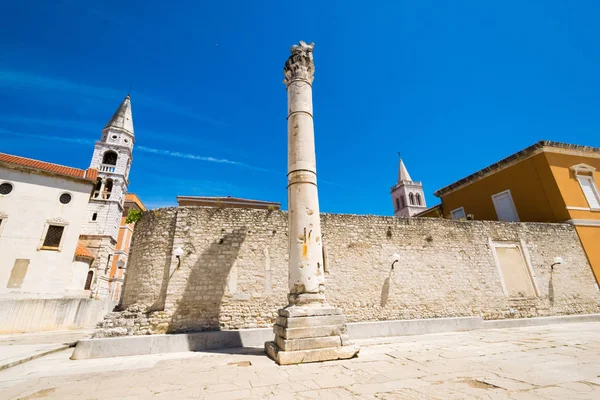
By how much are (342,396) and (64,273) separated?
19493 millimetres

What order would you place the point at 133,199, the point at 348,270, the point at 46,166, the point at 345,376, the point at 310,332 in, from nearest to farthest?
the point at 345,376 → the point at 310,332 → the point at 348,270 → the point at 46,166 → the point at 133,199

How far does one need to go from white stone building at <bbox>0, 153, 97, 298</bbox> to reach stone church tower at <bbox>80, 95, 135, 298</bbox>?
9282 millimetres

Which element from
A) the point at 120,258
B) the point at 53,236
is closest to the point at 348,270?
the point at 53,236

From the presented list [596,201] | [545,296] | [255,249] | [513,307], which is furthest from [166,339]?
[596,201]

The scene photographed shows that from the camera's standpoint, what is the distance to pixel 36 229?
15867 millimetres

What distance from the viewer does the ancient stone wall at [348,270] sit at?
836 centimetres

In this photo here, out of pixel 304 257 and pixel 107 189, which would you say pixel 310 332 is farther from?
pixel 107 189

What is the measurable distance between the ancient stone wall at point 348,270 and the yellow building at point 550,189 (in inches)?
49.9

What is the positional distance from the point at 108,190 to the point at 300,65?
1380 inches

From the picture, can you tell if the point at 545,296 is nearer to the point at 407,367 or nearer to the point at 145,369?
the point at 407,367

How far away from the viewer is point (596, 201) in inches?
529

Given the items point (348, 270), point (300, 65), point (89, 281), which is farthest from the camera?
point (89, 281)

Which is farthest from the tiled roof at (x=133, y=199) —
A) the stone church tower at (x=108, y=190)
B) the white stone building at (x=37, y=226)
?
the white stone building at (x=37, y=226)

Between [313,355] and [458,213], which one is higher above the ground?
[458,213]
